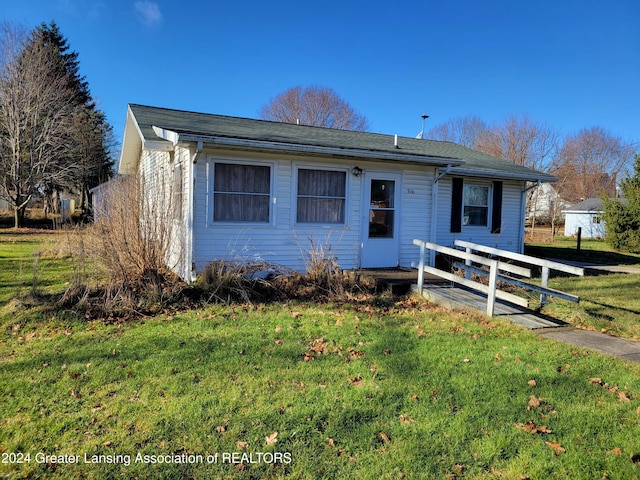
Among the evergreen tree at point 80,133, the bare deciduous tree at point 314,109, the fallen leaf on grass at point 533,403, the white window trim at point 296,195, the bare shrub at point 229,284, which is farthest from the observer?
the bare deciduous tree at point 314,109

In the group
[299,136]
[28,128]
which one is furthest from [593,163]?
[28,128]

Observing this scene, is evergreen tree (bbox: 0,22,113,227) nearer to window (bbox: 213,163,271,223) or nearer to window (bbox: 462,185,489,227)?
window (bbox: 213,163,271,223)

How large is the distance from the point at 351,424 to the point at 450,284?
5684 millimetres

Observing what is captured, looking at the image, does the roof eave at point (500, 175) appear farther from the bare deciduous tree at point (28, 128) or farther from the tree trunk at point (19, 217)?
the tree trunk at point (19, 217)

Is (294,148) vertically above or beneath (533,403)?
above

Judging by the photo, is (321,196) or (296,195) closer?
(296,195)

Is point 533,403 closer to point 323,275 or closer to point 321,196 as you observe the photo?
point 323,275

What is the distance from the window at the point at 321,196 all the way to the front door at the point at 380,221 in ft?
1.87

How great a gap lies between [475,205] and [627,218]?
10502mm

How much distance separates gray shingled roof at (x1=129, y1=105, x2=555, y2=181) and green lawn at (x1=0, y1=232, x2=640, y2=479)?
3.89 m

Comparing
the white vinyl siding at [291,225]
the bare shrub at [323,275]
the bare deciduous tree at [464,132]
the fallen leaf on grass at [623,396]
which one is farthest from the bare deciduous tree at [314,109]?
the fallen leaf on grass at [623,396]

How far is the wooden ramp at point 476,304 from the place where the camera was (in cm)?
602

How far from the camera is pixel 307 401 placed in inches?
140

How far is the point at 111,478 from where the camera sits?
8.45 feet
